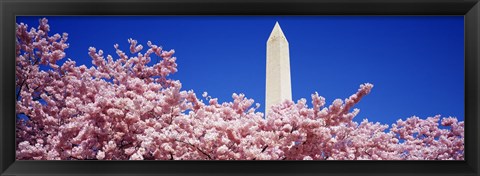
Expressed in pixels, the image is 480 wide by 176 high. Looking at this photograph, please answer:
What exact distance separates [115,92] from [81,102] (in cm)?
18

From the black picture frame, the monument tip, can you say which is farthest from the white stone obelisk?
the black picture frame

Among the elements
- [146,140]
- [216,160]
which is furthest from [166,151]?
[216,160]

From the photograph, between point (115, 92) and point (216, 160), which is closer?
point (216, 160)

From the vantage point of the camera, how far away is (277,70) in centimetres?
243

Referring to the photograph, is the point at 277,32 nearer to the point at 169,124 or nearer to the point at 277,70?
the point at 277,70

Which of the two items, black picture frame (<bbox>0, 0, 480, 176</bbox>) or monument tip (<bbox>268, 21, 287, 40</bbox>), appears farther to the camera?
monument tip (<bbox>268, 21, 287, 40</bbox>)

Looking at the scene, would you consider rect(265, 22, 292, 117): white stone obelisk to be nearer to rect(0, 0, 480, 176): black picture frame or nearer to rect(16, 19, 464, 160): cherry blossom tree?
rect(16, 19, 464, 160): cherry blossom tree

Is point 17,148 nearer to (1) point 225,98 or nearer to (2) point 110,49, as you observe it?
(2) point 110,49

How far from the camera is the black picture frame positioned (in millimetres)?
2174

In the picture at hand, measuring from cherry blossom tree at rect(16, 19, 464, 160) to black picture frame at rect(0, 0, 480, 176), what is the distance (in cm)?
11

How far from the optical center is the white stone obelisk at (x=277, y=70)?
7.64 ft

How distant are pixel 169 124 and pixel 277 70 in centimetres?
62

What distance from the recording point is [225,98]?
2.44 meters
